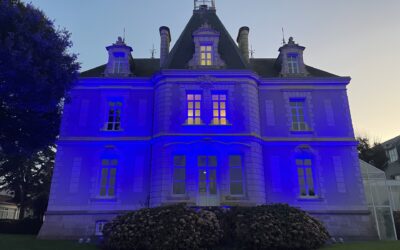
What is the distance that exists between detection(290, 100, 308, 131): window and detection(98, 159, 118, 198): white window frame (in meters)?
10.7

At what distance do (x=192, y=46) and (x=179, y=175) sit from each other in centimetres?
823

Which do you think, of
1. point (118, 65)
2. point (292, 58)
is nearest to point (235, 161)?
point (292, 58)

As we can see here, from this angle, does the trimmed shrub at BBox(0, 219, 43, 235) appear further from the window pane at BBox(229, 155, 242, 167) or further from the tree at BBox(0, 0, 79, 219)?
the window pane at BBox(229, 155, 242, 167)

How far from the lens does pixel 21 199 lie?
28312mm

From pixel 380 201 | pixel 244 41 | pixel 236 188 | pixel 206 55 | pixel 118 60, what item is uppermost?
pixel 244 41

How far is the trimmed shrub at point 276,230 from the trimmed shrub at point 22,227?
15.6m

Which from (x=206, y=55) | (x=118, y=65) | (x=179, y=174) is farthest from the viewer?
(x=118, y=65)

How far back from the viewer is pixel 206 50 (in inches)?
723

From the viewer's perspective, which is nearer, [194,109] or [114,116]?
[194,109]

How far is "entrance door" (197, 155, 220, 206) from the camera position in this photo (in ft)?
50.8

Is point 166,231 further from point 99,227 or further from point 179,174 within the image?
point 99,227

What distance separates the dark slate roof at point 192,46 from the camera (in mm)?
18355

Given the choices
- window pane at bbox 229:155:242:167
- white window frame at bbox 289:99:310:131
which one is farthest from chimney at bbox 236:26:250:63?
window pane at bbox 229:155:242:167

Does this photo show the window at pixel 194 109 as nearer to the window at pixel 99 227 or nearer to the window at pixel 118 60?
the window at pixel 118 60
